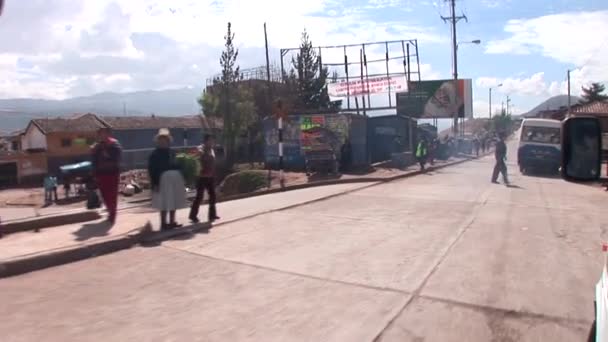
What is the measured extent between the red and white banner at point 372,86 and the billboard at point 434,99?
5.43 m

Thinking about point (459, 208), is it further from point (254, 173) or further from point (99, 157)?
point (254, 173)

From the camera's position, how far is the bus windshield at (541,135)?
78.7ft

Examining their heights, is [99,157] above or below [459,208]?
above

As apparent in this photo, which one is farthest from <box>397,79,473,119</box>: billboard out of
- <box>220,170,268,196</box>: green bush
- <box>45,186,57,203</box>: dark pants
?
<box>45,186,57,203</box>: dark pants

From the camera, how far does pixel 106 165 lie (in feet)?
25.0

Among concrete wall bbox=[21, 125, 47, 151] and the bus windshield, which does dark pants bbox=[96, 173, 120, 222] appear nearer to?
the bus windshield

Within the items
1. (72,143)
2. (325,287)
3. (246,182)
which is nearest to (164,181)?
(325,287)

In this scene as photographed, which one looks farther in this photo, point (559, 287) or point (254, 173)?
point (254, 173)

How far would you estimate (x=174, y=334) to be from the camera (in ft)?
13.3

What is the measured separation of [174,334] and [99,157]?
13.9 feet

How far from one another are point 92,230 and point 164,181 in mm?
1161

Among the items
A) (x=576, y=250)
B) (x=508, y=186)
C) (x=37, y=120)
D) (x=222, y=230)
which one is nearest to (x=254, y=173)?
(x=508, y=186)

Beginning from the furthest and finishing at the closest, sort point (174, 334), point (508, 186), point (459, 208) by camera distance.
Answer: point (508, 186) < point (459, 208) < point (174, 334)

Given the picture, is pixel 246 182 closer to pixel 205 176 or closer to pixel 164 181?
pixel 205 176
